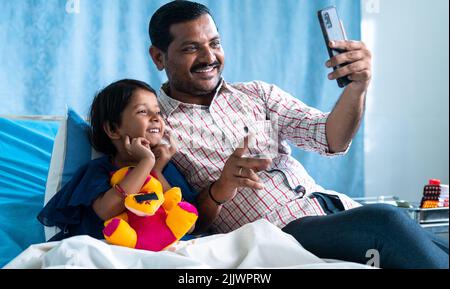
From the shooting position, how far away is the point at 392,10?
3.07m

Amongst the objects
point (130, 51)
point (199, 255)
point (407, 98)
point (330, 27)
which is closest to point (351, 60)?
point (330, 27)

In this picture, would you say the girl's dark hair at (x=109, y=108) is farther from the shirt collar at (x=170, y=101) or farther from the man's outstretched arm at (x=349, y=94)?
the man's outstretched arm at (x=349, y=94)

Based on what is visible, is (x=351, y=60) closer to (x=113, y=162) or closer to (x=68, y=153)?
(x=113, y=162)

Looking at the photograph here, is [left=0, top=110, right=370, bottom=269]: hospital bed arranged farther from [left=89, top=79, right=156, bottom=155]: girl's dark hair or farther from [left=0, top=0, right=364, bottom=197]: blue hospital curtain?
[left=0, top=0, right=364, bottom=197]: blue hospital curtain

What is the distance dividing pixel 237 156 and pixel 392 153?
7.03 ft

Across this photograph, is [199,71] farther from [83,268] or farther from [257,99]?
[83,268]

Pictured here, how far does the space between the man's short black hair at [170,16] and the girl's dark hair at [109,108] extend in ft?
0.74

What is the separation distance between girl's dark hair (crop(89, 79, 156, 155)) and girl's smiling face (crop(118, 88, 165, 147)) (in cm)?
1

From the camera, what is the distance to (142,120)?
4.38 ft

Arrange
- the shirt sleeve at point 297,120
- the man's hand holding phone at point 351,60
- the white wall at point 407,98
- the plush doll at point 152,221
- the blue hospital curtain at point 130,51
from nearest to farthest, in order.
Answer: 1. the plush doll at point 152,221
2. the man's hand holding phone at point 351,60
3. the shirt sleeve at point 297,120
4. the blue hospital curtain at point 130,51
5. the white wall at point 407,98

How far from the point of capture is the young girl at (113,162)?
1.21 m

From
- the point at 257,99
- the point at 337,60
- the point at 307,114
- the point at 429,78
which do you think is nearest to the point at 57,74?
the point at 257,99

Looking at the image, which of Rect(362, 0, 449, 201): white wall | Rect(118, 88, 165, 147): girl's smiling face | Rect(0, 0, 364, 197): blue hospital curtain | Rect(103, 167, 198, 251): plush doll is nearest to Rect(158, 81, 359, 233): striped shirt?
Rect(118, 88, 165, 147): girl's smiling face

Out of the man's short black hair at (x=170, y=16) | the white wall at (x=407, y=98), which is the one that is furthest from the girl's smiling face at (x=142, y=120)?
the white wall at (x=407, y=98)
